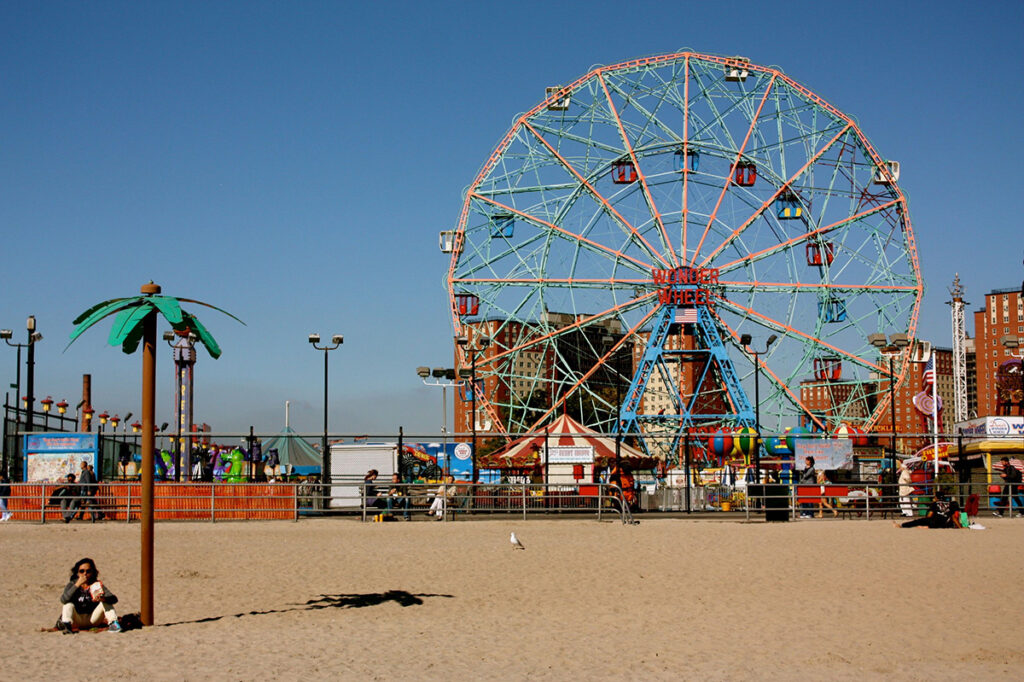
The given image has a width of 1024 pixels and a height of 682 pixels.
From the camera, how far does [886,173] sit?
44719mm

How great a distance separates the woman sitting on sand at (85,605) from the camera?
1215 centimetres

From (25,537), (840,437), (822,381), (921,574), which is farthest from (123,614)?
(822,381)

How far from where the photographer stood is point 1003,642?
489 inches

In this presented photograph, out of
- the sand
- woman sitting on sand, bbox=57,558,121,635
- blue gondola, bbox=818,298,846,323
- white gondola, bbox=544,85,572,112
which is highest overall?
white gondola, bbox=544,85,572,112

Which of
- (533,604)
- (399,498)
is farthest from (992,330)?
(533,604)

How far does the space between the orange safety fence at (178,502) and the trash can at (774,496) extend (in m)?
10.1

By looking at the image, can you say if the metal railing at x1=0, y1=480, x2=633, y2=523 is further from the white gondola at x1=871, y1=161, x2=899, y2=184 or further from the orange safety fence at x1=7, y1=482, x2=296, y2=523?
the white gondola at x1=871, y1=161, x2=899, y2=184

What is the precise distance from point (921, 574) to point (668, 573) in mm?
3537

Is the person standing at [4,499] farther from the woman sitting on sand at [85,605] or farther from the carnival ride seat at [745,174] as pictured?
the carnival ride seat at [745,174]

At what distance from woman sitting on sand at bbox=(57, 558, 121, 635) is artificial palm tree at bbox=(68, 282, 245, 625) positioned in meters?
0.43

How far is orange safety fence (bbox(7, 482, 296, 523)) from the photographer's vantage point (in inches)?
1006

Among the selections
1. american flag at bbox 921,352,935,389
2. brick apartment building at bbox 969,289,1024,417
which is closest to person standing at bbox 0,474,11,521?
american flag at bbox 921,352,935,389

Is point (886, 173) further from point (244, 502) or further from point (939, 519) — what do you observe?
point (244, 502)

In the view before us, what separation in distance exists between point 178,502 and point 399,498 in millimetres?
4641
